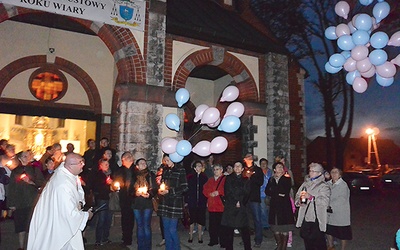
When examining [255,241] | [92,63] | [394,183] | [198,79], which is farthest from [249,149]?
[394,183]

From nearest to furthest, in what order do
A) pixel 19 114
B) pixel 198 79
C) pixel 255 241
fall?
pixel 255 241 < pixel 19 114 < pixel 198 79

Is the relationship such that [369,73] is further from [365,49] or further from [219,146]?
[219,146]

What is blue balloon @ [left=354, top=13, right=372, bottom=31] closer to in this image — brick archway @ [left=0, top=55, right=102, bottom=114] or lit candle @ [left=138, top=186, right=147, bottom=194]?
lit candle @ [left=138, top=186, right=147, bottom=194]

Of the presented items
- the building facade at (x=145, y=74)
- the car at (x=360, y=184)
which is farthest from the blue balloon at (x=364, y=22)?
the car at (x=360, y=184)

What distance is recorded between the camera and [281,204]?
574cm

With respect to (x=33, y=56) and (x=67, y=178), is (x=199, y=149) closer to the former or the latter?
(x=67, y=178)

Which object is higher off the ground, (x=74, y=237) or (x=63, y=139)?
(x=63, y=139)

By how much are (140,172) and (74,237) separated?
241cm

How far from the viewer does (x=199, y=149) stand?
20.4 ft

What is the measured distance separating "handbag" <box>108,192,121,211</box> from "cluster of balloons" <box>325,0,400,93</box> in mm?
5394

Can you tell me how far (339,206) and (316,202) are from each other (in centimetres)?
89

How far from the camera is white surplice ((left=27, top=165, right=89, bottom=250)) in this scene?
3354mm

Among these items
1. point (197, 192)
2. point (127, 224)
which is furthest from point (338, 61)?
point (127, 224)

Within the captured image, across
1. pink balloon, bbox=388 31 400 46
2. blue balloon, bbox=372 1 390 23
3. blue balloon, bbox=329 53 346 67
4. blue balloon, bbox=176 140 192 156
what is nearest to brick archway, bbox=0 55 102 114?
blue balloon, bbox=176 140 192 156
